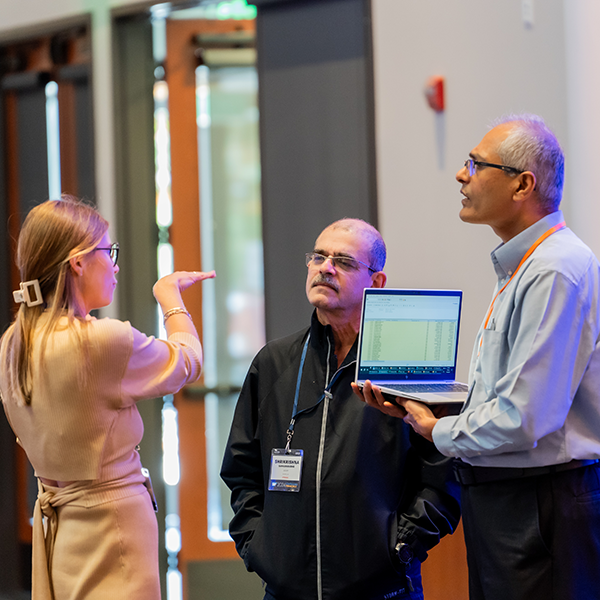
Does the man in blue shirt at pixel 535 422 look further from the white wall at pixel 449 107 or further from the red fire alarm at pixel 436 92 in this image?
the red fire alarm at pixel 436 92

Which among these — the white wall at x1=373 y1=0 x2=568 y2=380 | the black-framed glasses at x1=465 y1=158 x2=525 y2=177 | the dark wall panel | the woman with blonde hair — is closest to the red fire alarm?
the white wall at x1=373 y1=0 x2=568 y2=380

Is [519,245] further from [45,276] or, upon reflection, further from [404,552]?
[45,276]

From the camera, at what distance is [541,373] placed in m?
1.46

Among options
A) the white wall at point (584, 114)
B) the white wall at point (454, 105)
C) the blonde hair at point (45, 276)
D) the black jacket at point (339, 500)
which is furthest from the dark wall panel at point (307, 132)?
the blonde hair at point (45, 276)

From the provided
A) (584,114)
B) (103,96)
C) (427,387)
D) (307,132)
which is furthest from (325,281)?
(103,96)

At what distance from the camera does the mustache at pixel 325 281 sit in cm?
211

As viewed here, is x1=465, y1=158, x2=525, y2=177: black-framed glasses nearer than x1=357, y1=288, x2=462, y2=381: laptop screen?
Yes

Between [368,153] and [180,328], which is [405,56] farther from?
[180,328]

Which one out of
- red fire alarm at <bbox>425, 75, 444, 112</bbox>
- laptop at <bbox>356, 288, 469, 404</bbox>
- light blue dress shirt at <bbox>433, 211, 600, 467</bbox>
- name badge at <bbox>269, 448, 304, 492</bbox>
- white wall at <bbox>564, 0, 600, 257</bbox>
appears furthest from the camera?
red fire alarm at <bbox>425, 75, 444, 112</bbox>

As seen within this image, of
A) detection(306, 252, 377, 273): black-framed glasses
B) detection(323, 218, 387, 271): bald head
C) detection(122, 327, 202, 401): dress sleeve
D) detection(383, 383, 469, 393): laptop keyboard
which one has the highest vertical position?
detection(323, 218, 387, 271): bald head

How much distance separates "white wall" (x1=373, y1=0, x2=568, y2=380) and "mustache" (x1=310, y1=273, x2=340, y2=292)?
0.95 metres

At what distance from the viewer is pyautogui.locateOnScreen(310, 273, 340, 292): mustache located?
6.91 feet

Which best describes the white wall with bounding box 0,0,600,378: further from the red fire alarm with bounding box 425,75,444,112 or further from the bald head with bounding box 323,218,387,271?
the bald head with bounding box 323,218,387,271

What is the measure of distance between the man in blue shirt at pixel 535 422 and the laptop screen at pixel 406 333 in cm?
25
